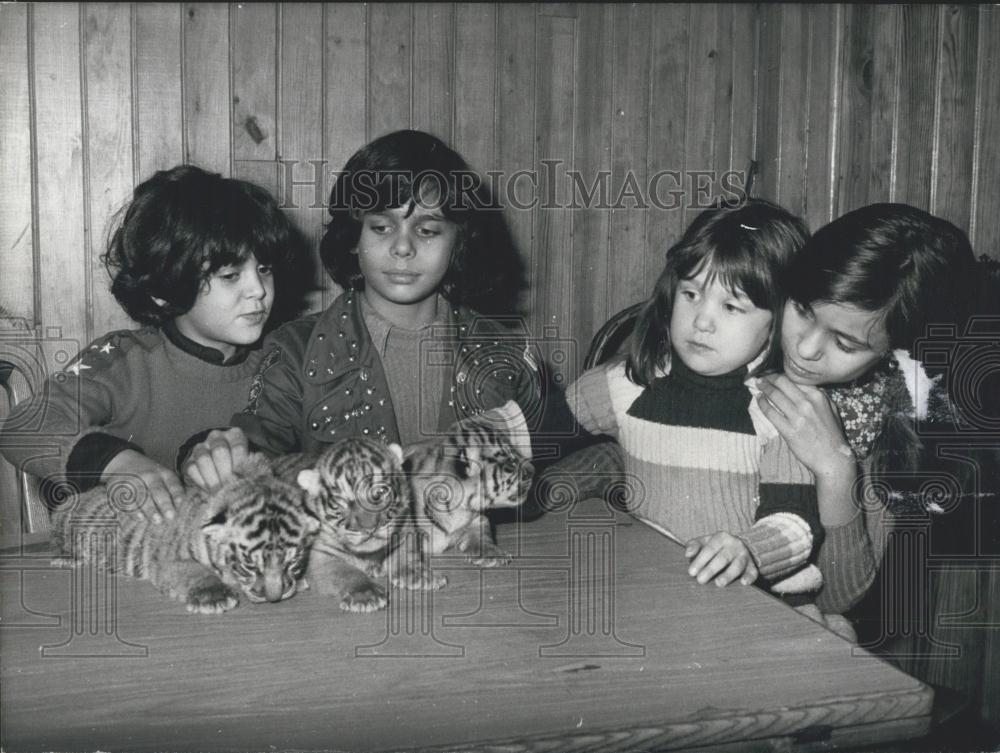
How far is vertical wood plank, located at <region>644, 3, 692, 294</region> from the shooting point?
8.09 ft

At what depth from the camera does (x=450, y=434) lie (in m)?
1.38

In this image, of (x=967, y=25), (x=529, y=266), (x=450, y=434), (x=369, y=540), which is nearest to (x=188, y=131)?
(x=529, y=266)

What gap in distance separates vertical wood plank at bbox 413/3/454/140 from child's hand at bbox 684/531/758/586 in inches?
60.3

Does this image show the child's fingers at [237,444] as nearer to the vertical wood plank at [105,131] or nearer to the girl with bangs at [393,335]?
the girl with bangs at [393,335]

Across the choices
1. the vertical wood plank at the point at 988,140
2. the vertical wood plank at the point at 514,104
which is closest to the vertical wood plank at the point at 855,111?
the vertical wood plank at the point at 988,140

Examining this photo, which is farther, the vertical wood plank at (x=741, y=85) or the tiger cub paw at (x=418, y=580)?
the vertical wood plank at (x=741, y=85)

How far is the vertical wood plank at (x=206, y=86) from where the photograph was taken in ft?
7.05

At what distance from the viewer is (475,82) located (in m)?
2.35

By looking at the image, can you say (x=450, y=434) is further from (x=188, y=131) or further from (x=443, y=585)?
(x=188, y=131)

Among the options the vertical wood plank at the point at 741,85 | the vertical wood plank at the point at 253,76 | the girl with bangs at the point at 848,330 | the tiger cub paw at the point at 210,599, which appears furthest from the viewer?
the vertical wood plank at the point at 741,85

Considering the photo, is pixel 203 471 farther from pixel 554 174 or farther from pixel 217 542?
pixel 554 174

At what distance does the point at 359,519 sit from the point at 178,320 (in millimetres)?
966

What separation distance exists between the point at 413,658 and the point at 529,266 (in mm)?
1708

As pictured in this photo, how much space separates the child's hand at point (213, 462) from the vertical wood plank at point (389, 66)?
1.20 m
